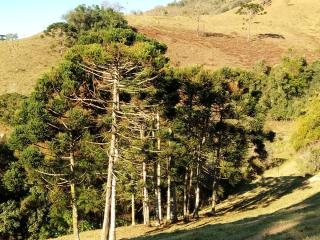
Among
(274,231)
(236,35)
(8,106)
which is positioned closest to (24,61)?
(8,106)

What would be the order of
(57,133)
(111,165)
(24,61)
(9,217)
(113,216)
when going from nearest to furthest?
(113,216) → (111,165) → (57,133) → (9,217) → (24,61)

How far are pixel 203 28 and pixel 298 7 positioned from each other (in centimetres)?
4900

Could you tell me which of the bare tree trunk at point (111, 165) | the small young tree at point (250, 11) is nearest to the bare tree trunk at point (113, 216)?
the bare tree trunk at point (111, 165)

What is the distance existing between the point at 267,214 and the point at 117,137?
17412 millimetres

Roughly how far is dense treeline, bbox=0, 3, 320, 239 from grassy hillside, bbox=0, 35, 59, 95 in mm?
36125

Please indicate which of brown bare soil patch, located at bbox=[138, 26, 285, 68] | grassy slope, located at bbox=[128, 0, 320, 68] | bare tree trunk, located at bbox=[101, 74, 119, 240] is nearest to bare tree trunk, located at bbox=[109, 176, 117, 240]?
bare tree trunk, located at bbox=[101, 74, 119, 240]

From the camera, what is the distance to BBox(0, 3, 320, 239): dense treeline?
3000 cm

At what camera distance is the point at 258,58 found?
4988 inches

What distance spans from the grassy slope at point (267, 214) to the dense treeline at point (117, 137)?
2667mm

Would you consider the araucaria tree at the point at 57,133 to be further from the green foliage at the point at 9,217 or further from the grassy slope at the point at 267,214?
the green foliage at the point at 9,217

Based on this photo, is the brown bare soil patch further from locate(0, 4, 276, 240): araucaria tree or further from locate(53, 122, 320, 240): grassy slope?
locate(0, 4, 276, 240): araucaria tree

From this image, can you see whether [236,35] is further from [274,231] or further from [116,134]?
[274,231]

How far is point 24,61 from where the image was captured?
373 feet

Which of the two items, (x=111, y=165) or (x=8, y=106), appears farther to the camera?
(x=8, y=106)
